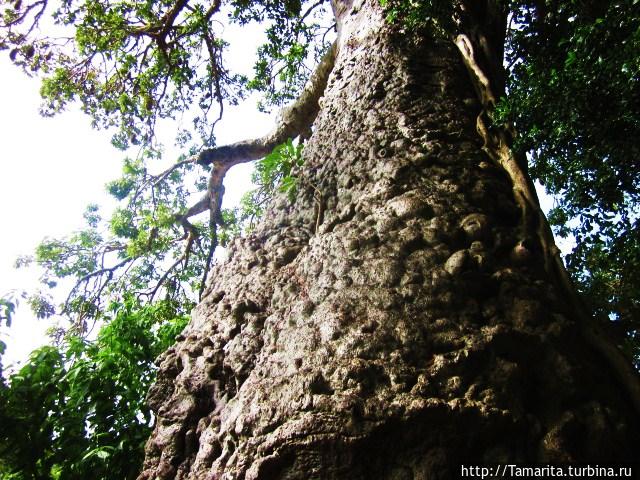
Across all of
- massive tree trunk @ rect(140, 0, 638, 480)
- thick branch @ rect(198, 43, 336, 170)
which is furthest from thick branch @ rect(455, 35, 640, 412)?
thick branch @ rect(198, 43, 336, 170)

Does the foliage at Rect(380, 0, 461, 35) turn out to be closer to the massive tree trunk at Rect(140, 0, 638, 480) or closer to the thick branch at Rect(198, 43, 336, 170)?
the massive tree trunk at Rect(140, 0, 638, 480)

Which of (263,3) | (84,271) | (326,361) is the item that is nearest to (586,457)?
(326,361)

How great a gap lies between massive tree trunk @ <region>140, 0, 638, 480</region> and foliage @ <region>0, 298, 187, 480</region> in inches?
35.6

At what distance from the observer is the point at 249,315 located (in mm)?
2078

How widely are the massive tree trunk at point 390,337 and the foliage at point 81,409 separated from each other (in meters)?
0.90

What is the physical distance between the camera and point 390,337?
1.54 metres

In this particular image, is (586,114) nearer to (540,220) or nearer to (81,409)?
(540,220)

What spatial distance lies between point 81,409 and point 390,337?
223 cm

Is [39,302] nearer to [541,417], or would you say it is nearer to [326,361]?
[326,361]

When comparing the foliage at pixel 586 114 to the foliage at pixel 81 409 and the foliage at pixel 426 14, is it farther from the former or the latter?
the foliage at pixel 81 409

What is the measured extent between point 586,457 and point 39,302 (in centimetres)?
789

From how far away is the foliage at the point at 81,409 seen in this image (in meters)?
2.50

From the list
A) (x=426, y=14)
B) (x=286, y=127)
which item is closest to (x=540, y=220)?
(x=426, y=14)

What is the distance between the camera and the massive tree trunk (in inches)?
52.2
